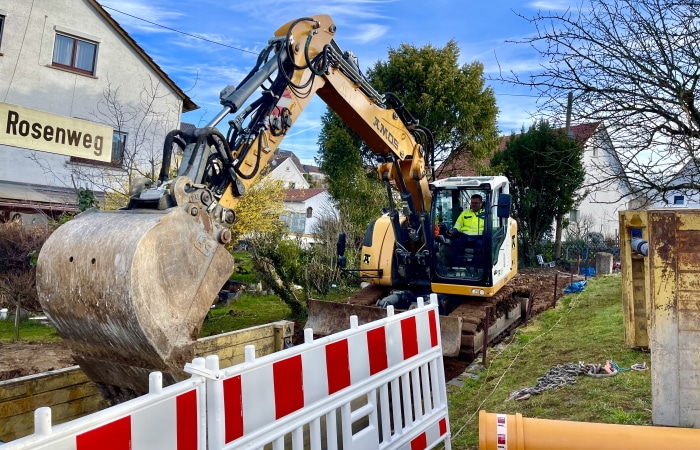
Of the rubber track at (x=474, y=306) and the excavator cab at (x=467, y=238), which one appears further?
the excavator cab at (x=467, y=238)

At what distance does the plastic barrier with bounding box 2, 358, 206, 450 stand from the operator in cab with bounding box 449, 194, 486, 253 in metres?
7.12

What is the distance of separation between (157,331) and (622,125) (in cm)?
503

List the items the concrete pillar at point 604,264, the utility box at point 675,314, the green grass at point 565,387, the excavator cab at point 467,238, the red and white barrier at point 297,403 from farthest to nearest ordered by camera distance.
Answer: the concrete pillar at point 604,264
the excavator cab at point 467,238
the green grass at point 565,387
the utility box at point 675,314
the red and white barrier at point 297,403

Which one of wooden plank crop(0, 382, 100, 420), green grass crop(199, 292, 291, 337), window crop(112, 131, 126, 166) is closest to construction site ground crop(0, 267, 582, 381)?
green grass crop(199, 292, 291, 337)

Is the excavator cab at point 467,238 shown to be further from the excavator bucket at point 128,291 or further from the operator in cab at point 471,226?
the excavator bucket at point 128,291

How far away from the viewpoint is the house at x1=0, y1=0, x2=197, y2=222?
15.2 metres

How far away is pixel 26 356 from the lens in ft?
27.3

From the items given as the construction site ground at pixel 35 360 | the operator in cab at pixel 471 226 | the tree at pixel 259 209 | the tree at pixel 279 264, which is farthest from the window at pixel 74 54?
the operator in cab at pixel 471 226

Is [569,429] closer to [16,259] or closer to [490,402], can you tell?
[490,402]

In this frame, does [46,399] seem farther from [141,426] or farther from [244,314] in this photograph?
[244,314]

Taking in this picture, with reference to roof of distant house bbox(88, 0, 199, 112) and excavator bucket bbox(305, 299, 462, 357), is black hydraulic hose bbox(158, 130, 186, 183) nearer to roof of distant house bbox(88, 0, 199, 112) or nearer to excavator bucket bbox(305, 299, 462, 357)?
excavator bucket bbox(305, 299, 462, 357)

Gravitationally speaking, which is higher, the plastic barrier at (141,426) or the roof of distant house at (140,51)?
the roof of distant house at (140,51)

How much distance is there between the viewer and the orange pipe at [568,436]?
107 inches

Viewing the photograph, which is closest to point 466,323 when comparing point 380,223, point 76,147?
point 380,223
